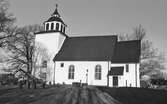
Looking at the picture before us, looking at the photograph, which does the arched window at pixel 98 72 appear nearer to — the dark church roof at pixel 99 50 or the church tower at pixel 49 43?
the dark church roof at pixel 99 50

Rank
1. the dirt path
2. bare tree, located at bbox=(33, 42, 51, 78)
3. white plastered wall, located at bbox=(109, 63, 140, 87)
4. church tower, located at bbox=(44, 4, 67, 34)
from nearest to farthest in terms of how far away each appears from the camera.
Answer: the dirt path
white plastered wall, located at bbox=(109, 63, 140, 87)
bare tree, located at bbox=(33, 42, 51, 78)
church tower, located at bbox=(44, 4, 67, 34)

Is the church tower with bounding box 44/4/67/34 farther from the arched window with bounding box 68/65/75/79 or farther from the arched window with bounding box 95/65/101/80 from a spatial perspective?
the arched window with bounding box 95/65/101/80

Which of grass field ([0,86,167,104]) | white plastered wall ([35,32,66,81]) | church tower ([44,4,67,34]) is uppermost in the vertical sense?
church tower ([44,4,67,34])

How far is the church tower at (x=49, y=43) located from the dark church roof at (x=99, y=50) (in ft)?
4.56

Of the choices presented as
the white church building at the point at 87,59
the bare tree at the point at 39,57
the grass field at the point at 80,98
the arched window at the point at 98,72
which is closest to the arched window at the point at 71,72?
the white church building at the point at 87,59

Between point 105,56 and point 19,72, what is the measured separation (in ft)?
58.6

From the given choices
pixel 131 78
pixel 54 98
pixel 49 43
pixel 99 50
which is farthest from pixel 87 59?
pixel 54 98

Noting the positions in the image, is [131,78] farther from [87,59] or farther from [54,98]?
[54,98]

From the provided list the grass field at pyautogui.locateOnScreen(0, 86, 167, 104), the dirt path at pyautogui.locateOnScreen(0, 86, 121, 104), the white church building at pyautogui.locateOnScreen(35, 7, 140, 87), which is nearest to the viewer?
the dirt path at pyautogui.locateOnScreen(0, 86, 121, 104)

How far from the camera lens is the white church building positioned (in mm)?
35375

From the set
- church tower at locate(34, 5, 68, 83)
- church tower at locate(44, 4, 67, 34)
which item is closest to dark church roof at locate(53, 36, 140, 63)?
church tower at locate(34, 5, 68, 83)

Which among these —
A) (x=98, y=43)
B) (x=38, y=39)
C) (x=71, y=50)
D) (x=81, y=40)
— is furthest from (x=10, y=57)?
(x=98, y=43)

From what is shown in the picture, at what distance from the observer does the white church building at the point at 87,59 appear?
35.4 meters

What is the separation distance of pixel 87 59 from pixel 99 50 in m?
3.22
